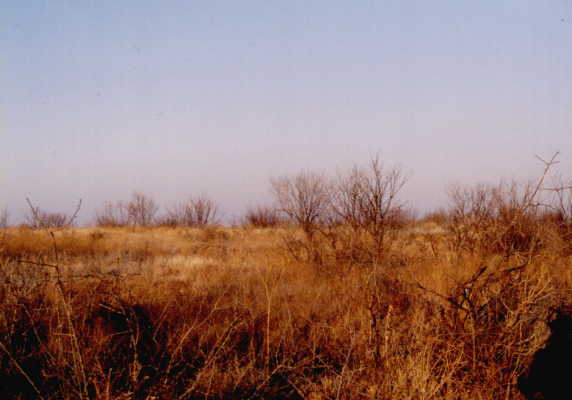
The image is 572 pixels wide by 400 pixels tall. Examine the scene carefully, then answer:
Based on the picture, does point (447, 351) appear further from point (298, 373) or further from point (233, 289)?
point (233, 289)

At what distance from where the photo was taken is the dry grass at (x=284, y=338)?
2.80 m

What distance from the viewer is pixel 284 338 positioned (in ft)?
12.4

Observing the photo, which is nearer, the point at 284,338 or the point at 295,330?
the point at 284,338

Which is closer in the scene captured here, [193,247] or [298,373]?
[298,373]

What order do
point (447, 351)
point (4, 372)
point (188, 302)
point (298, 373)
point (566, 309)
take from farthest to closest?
1. point (188, 302)
2. point (566, 309)
3. point (298, 373)
4. point (447, 351)
5. point (4, 372)

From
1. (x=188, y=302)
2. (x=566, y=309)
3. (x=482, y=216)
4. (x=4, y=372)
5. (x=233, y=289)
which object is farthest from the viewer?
(x=482, y=216)

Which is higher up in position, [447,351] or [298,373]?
[447,351]

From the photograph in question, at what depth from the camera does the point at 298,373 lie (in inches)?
139

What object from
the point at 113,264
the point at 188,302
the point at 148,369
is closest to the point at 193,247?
the point at 113,264

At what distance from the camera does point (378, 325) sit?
3.15 meters

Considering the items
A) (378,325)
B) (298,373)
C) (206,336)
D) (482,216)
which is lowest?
(298,373)

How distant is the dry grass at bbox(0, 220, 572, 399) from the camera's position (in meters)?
2.80

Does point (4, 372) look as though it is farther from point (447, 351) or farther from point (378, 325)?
point (447, 351)

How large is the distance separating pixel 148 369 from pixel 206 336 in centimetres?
92
